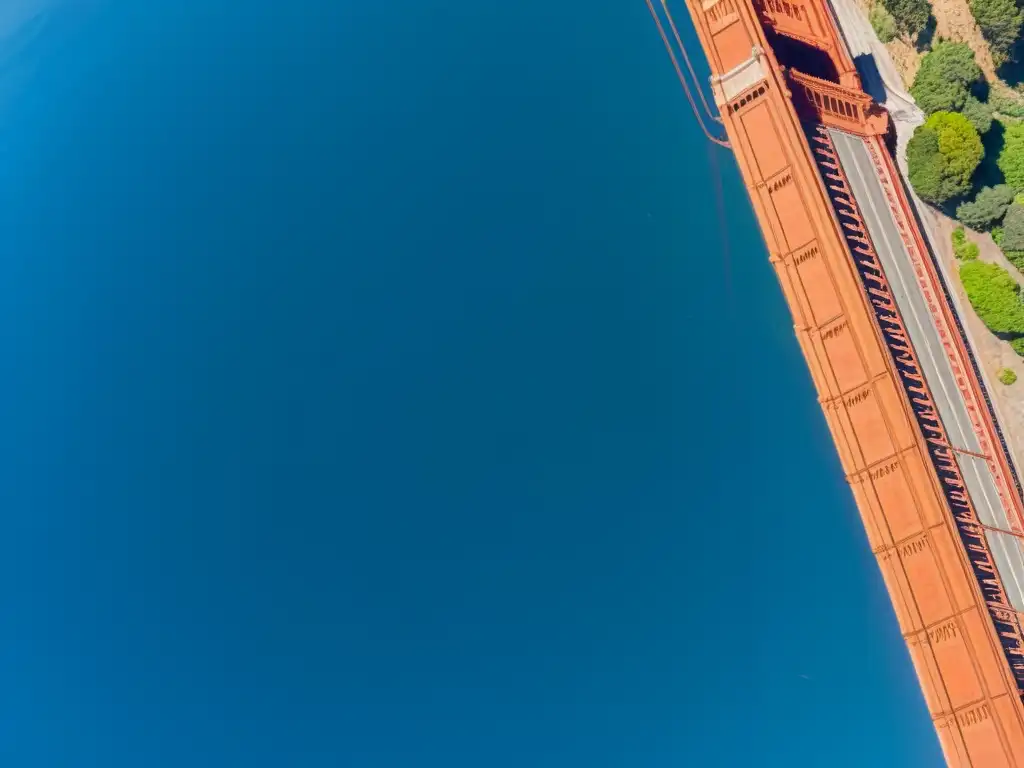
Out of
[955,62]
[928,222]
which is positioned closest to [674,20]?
[955,62]

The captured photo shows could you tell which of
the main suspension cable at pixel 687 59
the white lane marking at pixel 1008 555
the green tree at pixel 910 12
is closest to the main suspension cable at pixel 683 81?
the main suspension cable at pixel 687 59

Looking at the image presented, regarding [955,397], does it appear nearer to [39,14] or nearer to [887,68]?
[887,68]

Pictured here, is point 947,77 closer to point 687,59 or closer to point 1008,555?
point 687,59

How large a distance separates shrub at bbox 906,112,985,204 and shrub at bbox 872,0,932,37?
30.5ft

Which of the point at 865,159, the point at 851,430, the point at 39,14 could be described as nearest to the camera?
the point at 851,430

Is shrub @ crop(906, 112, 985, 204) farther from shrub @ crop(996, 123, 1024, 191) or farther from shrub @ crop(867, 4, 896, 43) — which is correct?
shrub @ crop(867, 4, 896, 43)

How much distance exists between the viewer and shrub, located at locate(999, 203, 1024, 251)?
50344mm

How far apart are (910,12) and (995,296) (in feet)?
86.8

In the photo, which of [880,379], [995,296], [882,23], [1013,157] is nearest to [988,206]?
[1013,157]

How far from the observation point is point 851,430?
1959 inches

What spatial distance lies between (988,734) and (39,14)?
11776 centimetres

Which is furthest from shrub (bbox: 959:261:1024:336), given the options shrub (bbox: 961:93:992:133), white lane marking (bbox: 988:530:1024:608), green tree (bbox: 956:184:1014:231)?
white lane marking (bbox: 988:530:1024:608)

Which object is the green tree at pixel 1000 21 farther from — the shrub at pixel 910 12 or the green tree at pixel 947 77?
the shrub at pixel 910 12

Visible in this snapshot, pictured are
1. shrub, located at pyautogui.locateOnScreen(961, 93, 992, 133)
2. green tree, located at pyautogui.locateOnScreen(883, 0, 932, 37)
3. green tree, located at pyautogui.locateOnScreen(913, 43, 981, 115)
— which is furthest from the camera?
green tree, located at pyautogui.locateOnScreen(883, 0, 932, 37)
